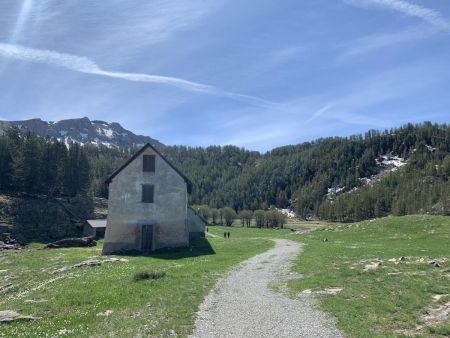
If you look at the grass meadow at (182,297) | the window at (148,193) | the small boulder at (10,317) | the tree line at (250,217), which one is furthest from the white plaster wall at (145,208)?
the tree line at (250,217)

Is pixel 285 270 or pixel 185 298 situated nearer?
pixel 185 298

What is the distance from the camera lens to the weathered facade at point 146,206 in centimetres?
4912

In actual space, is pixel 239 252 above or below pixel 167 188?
below

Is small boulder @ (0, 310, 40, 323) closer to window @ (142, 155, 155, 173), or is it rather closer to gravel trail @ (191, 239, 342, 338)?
gravel trail @ (191, 239, 342, 338)

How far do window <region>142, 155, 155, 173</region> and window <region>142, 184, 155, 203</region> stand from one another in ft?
6.65

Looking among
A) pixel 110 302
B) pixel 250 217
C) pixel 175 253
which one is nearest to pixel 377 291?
pixel 110 302

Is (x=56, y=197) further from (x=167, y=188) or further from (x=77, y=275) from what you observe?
(x=77, y=275)

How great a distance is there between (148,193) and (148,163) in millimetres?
3819

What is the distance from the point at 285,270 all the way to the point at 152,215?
2327cm

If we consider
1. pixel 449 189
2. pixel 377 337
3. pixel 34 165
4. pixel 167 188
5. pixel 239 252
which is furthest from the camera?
pixel 449 189

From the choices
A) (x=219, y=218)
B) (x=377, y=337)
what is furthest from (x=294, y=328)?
(x=219, y=218)

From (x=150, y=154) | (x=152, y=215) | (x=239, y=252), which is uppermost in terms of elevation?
(x=150, y=154)

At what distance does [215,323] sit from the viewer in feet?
52.3

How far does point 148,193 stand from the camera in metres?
49.9
